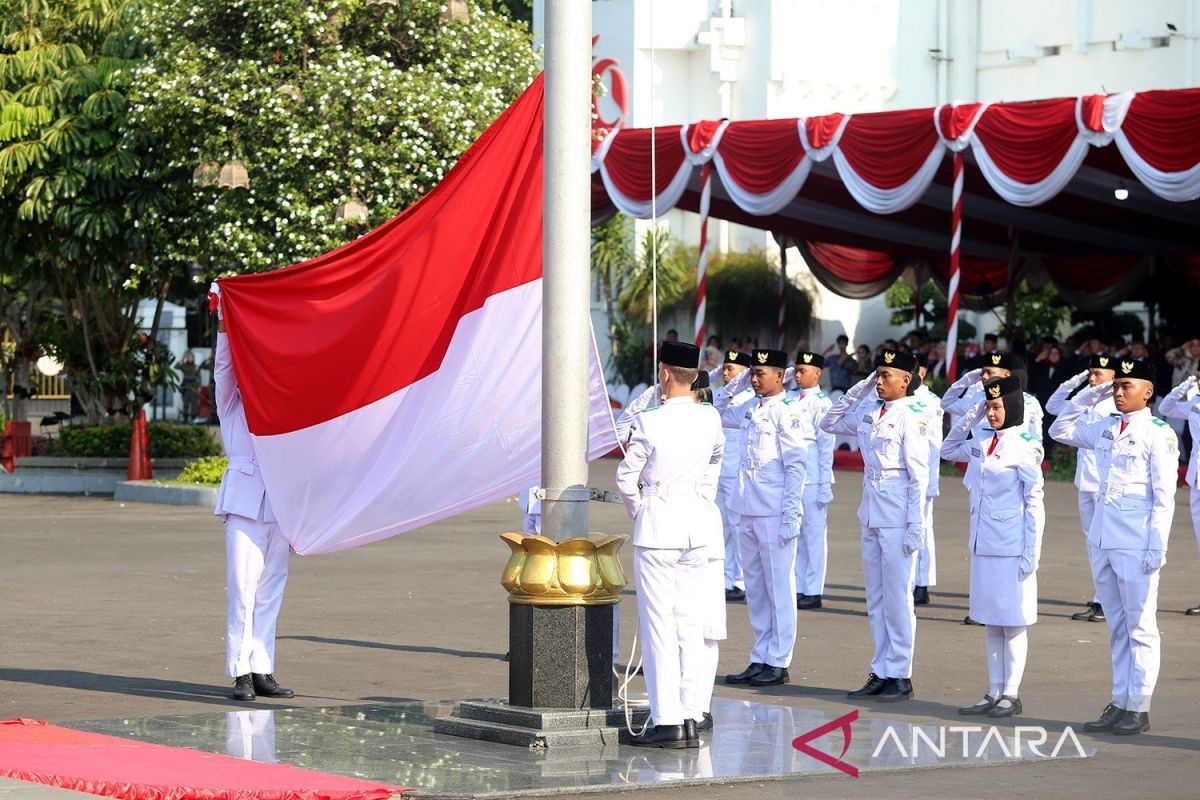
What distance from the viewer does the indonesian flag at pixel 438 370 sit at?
9516mm

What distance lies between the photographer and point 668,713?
329 inches

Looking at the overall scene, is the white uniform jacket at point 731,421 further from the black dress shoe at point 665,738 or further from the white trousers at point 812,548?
the black dress shoe at point 665,738

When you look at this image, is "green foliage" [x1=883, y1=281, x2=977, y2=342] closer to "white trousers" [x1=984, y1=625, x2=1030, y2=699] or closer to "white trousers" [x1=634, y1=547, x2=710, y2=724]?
"white trousers" [x1=984, y1=625, x2=1030, y2=699]

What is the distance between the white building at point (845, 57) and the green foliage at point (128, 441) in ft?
47.4

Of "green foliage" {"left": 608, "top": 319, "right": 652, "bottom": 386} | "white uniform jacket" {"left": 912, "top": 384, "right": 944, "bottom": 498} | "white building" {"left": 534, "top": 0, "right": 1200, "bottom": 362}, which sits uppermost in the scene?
"white building" {"left": 534, "top": 0, "right": 1200, "bottom": 362}

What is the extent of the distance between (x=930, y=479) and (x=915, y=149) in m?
10.2

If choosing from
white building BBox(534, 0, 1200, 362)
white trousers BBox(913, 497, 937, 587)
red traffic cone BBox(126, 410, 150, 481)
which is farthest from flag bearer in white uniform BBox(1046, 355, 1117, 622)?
white building BBox(534, 0, 1200, 362)

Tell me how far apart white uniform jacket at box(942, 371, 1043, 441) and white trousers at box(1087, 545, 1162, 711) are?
1637mm

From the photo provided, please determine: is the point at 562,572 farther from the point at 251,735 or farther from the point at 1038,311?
the point at 1038,311

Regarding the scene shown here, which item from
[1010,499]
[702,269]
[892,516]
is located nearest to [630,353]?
[702,269]

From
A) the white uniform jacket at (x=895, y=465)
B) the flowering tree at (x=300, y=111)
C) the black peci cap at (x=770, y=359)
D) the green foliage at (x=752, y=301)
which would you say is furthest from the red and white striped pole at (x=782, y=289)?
the white uniform jacket at (x=895, y=465)

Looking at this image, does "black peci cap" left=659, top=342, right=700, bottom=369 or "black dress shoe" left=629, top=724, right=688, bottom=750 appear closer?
"black dress shoe" left=629, top=724, right=688, bottom=750

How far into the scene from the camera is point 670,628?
838 centimetres

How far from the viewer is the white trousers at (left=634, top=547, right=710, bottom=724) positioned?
8352 millimetres
